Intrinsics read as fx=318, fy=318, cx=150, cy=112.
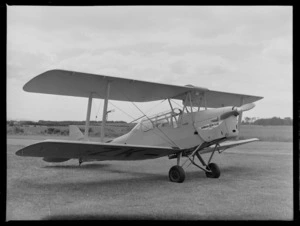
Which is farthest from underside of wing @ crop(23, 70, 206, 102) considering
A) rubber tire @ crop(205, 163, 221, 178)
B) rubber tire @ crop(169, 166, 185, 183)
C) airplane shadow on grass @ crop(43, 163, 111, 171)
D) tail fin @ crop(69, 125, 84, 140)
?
airplane shadow on grass @ crop(43, 163, 111, 171)

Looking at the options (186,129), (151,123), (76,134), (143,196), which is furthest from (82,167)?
(143,196)

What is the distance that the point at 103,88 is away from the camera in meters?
7.67

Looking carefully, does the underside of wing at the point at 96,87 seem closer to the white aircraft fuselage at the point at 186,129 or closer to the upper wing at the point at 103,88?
the upper wing at the point at 103,88

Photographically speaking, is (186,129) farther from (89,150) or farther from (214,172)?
(89,150)

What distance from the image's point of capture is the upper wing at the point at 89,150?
226 inches

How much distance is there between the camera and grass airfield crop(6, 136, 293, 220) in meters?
4.48

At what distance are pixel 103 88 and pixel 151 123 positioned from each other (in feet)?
5.59

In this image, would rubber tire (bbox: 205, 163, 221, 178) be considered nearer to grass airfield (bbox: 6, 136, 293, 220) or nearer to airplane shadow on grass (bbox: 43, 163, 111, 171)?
grass airfield (bbox: 6, 136, 293, 220)

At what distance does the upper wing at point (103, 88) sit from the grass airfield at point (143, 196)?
2136 millimetres
